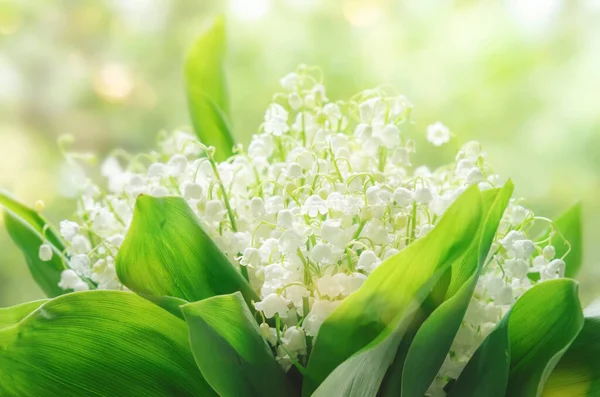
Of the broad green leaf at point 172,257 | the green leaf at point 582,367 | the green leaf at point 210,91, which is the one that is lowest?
the green leaf at point 582,367

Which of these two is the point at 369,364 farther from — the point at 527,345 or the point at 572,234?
the point at 572,234

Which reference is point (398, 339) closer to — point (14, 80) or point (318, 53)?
point (318, 53)

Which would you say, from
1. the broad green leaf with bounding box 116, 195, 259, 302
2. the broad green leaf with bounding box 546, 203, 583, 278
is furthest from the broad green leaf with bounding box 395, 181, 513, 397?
the broad green leaf with bounding box 546, 203, 583, 278

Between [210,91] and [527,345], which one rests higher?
[210,91]

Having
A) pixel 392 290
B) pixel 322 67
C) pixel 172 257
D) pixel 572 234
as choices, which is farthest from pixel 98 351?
pixel 322 67

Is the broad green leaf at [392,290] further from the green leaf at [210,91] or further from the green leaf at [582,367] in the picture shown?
the green leaf at [210,91]

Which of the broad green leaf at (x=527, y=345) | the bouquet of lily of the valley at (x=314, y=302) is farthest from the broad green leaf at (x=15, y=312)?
the broad green leaf at (x=527, y=345)
